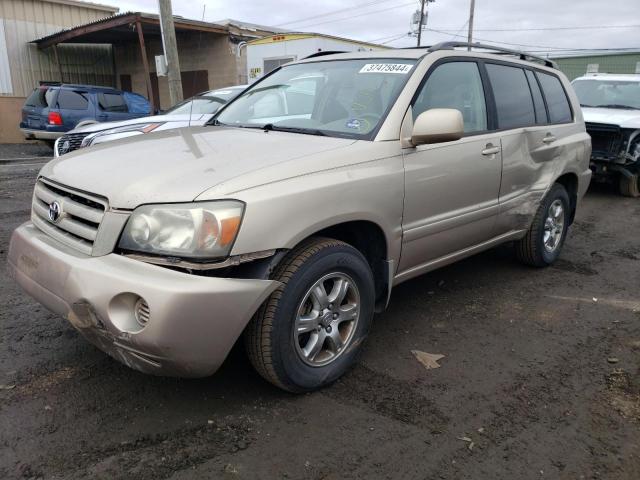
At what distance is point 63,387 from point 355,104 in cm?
233

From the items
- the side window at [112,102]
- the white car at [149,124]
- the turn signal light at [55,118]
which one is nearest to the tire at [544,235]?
the white car at [149,124]

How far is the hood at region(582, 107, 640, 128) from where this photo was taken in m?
8.42

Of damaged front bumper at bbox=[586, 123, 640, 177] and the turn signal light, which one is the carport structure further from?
damaged front bumper at bbox=[586, 123, 640, 177]

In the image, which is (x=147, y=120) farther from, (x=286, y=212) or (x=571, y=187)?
(x=286, y=212)

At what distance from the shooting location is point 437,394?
289 cm

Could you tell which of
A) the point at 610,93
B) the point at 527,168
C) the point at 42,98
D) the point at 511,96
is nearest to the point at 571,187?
the point at 527,168

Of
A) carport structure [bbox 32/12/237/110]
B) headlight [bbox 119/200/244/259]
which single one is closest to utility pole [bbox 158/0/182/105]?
carport structure [bbox 32/12/237/110]

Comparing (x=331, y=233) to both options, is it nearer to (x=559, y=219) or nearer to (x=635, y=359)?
(x=635, y=359)

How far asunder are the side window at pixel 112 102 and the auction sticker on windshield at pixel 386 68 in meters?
11.9

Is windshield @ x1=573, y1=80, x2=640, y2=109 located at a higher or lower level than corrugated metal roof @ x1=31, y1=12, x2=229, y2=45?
lower

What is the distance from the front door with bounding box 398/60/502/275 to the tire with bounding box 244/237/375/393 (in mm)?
496

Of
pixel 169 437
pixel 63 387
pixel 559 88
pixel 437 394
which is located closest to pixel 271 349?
pixel 169 437

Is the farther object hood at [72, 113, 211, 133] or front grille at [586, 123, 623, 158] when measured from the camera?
front grille at [586, 123, 623, 158]

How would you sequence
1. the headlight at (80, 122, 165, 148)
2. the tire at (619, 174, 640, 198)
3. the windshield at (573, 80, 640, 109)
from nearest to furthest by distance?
the headlight at (80, 122, 165, 148) < the tire at (619, 174, 640, 198) < the windshield at (573, 80, 640, 109)
